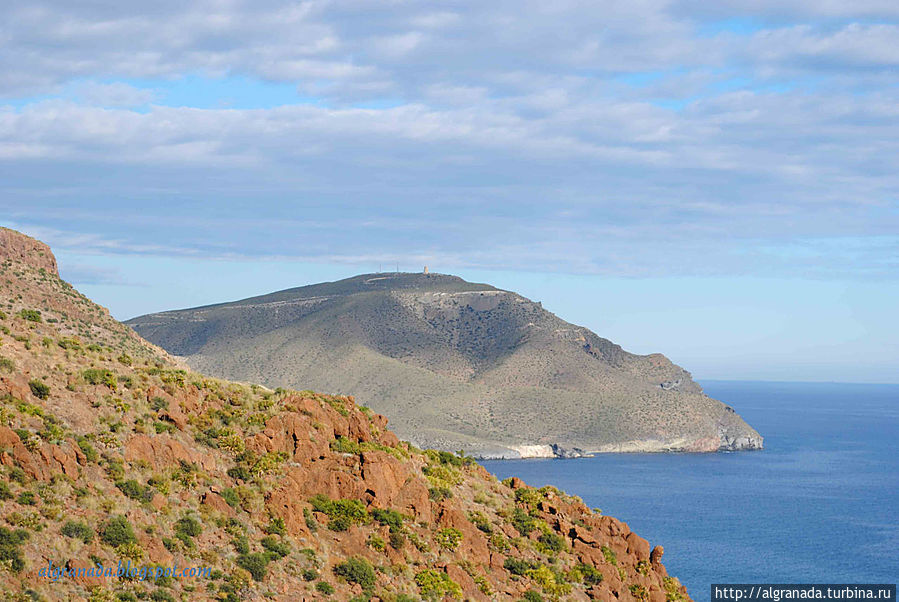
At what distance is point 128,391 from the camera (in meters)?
33.7

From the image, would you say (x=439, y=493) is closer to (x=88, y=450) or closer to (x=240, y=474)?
(x=240, y=474)

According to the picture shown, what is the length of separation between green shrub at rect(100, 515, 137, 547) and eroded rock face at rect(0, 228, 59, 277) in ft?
180

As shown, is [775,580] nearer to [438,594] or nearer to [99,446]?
[438,594]

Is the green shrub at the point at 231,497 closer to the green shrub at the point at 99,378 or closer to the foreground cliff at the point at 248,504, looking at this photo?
the foreground cliff at the point at 248,504

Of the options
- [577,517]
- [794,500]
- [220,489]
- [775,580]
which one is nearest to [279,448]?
[220,489]

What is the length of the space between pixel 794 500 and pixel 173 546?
150493 millimetres

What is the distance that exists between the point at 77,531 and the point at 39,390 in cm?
634

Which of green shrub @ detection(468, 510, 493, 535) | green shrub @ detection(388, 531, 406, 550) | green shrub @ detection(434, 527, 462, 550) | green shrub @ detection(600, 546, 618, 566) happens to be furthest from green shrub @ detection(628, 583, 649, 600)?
green shrub @ detection(388, 531, 406, 550)

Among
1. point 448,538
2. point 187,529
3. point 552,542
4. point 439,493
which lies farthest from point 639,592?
point 187,529

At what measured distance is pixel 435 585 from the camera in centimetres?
3153

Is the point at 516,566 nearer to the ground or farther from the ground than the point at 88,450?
nearer to the ground

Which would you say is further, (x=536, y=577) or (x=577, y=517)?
(x=577, y=517)

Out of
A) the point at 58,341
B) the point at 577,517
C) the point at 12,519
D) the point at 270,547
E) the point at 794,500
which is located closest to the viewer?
the point at 12,519

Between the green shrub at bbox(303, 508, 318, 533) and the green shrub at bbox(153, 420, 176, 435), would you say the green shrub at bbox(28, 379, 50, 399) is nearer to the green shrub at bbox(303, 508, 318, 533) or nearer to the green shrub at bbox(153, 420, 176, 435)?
the green shrub at bbox(153, 420, 176, 435)
